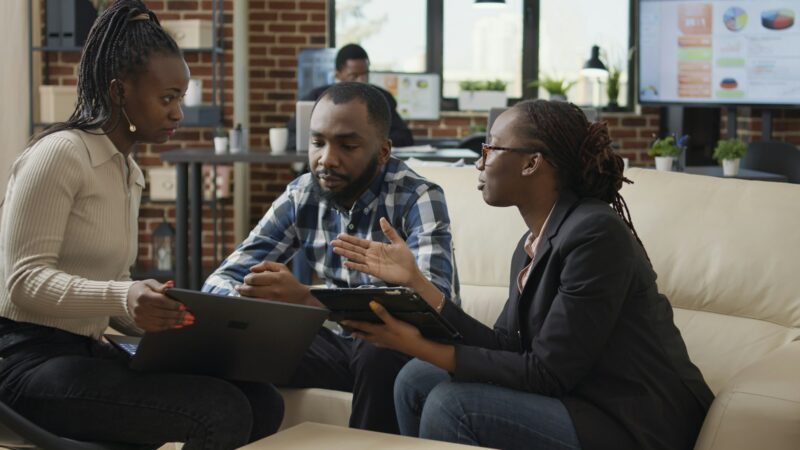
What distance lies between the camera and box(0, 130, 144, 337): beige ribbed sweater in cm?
183

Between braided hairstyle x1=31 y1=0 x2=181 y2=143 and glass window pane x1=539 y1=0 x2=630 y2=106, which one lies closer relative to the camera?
braided hairstyle x1=31 y1=0 x2=181 y2=143

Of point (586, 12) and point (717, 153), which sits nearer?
point (717, 153)

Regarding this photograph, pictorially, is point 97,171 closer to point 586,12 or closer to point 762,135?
point 762,135

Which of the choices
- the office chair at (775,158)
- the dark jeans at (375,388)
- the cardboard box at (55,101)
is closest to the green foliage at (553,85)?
the office chair at (775,158)

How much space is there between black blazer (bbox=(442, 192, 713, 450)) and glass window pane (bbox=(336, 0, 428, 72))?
558 cm

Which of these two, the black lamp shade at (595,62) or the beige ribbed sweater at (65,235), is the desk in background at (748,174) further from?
the beige ribbed sweater at (65,235)

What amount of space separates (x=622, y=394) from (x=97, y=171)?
1018 millimetres

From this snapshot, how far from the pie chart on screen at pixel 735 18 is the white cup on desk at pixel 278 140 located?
2371mm

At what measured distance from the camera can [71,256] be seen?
1907 mm

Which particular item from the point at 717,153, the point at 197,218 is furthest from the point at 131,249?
the point at 717,153

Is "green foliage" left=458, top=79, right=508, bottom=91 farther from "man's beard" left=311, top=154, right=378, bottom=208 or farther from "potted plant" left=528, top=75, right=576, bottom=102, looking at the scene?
"man's beard" left=311, top=154, right=378, bottom=208

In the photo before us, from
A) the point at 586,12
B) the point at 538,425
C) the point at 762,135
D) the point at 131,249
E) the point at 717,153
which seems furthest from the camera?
the point at 586,12

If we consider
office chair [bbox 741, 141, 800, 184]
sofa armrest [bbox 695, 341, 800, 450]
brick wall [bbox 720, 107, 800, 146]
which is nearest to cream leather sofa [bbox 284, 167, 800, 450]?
sofa armrest [bbox 695, 341, 800, 450]

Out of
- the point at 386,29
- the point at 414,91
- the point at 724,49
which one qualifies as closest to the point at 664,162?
the point at 724,49
